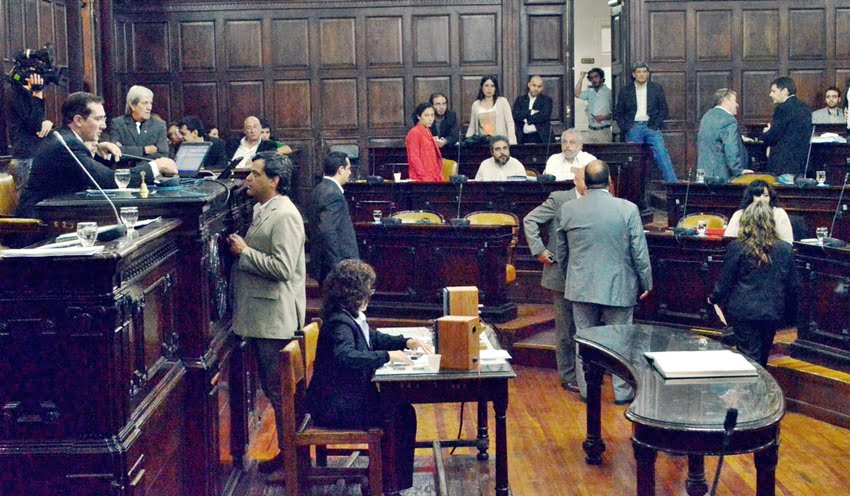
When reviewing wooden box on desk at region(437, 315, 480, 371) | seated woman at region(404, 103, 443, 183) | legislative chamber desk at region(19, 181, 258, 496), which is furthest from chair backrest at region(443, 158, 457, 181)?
wooden box on desk at region(437, 315, 480, 371)

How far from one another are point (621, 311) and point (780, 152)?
15.1 ft

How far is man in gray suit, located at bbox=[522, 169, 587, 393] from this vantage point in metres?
6.95

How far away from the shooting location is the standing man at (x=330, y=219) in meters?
6.32

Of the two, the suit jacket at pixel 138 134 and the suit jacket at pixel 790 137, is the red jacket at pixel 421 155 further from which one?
the suit jacket at pixel 790 137

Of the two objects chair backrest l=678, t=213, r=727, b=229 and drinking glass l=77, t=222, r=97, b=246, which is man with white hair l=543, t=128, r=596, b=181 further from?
drinking glass l=77, t=222, r=97, b=246

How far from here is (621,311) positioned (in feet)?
21.1

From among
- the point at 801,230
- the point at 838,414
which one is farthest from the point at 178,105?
the point at 838,414

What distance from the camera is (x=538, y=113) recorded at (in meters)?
12.6

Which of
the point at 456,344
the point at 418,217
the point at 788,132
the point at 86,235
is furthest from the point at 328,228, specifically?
the point at 788,132

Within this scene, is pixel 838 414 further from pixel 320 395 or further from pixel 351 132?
pixel 351 132

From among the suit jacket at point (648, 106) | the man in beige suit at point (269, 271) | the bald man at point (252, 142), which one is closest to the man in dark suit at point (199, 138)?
the bald man at point (252, 142)

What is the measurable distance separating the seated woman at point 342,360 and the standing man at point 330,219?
1.85m

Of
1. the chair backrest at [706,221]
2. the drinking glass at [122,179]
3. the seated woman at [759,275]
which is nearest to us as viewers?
the drinking glass at [122,179]

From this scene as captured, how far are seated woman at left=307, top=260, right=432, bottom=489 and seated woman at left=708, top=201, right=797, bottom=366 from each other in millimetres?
2277
